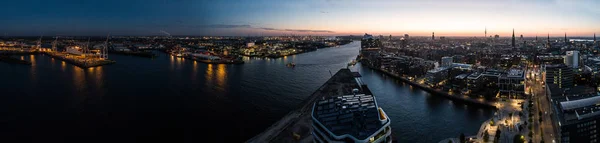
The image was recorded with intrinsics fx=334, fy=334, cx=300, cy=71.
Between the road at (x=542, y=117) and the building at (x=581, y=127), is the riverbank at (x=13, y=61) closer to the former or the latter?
the road at (x=542, y=117)

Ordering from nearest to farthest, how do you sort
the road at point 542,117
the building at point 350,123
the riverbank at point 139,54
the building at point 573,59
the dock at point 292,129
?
the building at point 350,123 → the dock at point 292,129 → the road at point 542,117 → the building at point 573,59 → the riverbank at point 139,54

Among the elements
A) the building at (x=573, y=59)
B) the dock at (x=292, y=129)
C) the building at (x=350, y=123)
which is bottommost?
the dock at (x=292, y=129)

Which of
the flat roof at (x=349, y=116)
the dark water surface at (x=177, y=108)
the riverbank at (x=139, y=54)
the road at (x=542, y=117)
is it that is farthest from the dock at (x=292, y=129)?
the riverbank at (x=139, y=54)

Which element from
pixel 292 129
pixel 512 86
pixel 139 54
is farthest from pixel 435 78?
pixel 139 54

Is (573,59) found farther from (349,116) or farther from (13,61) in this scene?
(13,61)

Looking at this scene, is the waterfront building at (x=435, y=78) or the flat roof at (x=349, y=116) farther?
the waterfront building at (x=435, y=78)

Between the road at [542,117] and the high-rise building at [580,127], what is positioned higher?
the high-rise building at [580,127]

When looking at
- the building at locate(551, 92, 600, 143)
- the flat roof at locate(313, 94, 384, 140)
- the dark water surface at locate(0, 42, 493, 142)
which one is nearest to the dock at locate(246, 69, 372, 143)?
the dark water surface at locate(0, 42, 493, 142)
